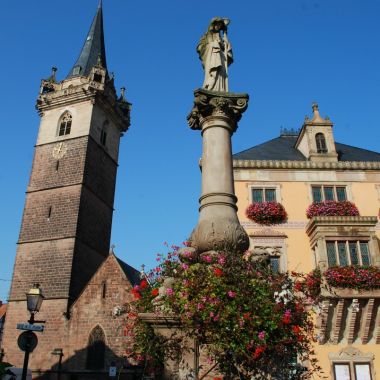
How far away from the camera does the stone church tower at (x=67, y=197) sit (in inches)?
1206

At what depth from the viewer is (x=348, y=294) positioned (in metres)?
16.2

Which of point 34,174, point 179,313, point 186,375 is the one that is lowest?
point 186,375

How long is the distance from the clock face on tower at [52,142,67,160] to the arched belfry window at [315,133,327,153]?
24331 millimetres

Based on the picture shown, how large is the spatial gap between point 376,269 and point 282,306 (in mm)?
12529

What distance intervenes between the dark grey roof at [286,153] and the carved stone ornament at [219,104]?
499 inches

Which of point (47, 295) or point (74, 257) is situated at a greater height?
point (74, 257)

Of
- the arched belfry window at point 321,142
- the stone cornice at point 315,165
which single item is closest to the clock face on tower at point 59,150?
the stone cornice at point 315,165

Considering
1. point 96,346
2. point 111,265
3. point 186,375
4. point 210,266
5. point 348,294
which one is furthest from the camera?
point 111,265

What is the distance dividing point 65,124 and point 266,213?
27.6 m

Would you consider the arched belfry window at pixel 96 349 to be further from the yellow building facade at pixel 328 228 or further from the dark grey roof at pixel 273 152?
the dark grey roof at pixel 273 152

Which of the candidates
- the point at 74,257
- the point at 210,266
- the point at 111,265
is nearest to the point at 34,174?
the point at 74,257

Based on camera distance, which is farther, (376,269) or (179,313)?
(376,269)

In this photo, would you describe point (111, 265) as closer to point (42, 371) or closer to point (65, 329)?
point (65, 329)

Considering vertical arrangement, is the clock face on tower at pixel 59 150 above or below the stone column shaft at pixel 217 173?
above
